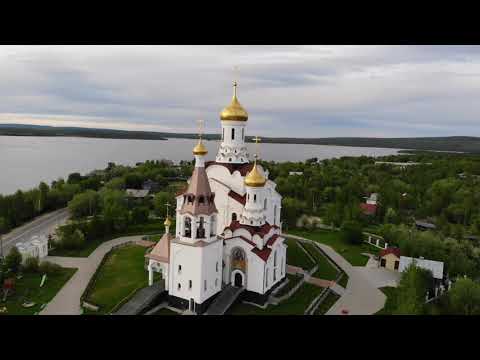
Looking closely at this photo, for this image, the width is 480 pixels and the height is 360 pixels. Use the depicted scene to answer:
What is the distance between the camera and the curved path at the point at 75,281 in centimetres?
1110

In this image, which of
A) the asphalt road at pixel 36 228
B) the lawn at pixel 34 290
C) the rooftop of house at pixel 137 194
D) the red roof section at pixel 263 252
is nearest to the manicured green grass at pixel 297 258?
the red roof section at pixel 263 252

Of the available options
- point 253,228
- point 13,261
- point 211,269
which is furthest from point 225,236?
point 13,261

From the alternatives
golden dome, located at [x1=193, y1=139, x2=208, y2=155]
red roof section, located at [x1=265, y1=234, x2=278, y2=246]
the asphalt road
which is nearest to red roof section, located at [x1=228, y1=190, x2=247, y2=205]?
red roof section, located at [x1=265, y1=234, x2=278, y2=246]

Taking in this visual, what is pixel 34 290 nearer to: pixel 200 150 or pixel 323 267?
pixel 200 150

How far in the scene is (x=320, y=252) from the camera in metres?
17.2

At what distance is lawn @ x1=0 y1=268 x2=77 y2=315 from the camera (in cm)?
1091

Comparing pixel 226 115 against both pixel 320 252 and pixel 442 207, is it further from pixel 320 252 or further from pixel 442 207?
pixel 442 207

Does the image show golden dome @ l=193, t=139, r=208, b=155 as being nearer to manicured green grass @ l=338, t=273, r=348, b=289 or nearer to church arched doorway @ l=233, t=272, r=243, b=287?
church arched doorway @ l=233, t=272, r=243, b=287

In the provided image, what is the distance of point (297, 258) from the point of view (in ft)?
53.1

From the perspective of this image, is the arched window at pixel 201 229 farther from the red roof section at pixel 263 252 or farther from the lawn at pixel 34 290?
the lawn at pixel 34 290

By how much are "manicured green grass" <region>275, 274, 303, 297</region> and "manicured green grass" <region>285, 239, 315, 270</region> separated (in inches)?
48.9

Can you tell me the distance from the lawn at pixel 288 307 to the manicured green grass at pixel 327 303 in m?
0.38

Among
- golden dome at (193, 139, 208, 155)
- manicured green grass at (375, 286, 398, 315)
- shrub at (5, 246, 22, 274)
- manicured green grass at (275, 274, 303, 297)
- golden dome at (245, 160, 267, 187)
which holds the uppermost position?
golden dome at (193, 139, 208, 155)
